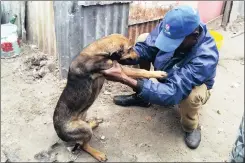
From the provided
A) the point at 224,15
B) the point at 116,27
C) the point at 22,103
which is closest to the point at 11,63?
the point at 22,103

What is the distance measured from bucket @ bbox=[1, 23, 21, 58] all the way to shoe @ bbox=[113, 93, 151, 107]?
218cm

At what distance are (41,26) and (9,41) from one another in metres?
0.62

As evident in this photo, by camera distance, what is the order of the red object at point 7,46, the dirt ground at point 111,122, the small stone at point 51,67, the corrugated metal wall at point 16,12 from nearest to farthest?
the dirt ground at point 111,122, the small stone at point 51,67, the red object at point 7,46, the corrugated metal wall at point 16,12

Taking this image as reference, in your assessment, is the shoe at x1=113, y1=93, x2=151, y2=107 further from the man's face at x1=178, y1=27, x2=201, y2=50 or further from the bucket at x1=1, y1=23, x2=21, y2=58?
the bucket at x1=1, y1=23, x2=21, y2=58

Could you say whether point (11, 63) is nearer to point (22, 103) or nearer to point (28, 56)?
point (28, 56)

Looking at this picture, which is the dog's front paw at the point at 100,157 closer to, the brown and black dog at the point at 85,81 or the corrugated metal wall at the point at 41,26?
the brown and black dog at the point at 85,81

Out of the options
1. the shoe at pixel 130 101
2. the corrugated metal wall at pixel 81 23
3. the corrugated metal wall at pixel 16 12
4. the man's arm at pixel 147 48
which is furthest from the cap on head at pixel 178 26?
the corrugated metal wall at pixel 16 12

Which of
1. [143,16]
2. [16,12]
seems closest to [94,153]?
[143,16]

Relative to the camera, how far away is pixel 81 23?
4766mm

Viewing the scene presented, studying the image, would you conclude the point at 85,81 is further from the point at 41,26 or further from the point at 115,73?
the point at 41,26

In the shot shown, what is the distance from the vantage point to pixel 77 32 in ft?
15.9

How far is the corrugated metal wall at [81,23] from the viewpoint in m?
4.68

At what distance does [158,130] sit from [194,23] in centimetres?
161

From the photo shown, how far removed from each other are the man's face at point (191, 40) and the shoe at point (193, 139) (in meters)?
1.19
